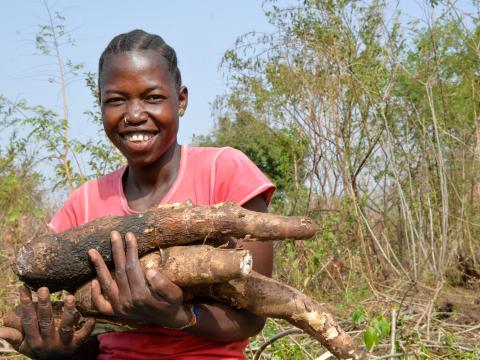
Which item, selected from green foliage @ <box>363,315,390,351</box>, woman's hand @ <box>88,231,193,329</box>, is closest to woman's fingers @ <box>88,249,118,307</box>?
woman's hand @ <box>88,231,193,329</box>

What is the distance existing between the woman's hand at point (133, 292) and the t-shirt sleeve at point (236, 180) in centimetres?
35

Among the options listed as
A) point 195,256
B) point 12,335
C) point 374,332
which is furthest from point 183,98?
point 374,332

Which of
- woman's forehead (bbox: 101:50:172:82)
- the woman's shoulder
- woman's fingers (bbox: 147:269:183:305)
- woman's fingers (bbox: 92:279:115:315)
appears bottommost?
woman's fingers (bbox: 92:279:115:315)

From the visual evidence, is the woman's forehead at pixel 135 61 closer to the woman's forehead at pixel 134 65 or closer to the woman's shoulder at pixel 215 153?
the woman's forehead at pixel 134 65

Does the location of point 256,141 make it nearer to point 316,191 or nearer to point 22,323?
point 316,191

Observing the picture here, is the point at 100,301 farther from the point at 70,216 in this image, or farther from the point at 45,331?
the point at 70,216

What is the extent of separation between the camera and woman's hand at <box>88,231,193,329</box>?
1.46m

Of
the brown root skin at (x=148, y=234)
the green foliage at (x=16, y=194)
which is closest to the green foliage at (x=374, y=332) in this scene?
the brown root skin at (x=148, y=234)

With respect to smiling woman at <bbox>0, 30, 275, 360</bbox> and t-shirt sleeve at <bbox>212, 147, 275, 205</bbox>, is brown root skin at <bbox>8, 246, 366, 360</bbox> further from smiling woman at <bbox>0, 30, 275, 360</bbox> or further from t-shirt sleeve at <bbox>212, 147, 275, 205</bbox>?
t-shirt sleeve at <bbox>212, 147, 275, 205</bbox>

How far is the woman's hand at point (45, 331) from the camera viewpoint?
1.58 meters

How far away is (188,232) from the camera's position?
159 centimetres

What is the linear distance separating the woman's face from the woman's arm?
37 centimetres

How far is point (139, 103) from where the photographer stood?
1.78m

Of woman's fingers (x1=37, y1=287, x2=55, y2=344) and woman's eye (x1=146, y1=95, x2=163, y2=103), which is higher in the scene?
woman's eye (x1=146, y1=95, x2=163, y2=103)
